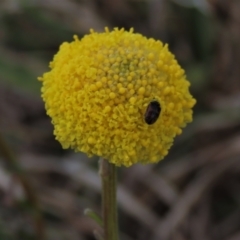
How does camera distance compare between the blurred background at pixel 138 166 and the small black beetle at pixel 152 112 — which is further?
the blurred background at pixel 138 166

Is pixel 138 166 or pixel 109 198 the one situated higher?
pixel 138 166

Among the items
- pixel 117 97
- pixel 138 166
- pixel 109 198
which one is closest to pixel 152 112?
pixel 117 97

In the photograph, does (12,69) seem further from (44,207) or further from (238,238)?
(238,238)

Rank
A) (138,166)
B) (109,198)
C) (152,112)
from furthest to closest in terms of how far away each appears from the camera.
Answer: (138,166) → (109,198) → (152,112)

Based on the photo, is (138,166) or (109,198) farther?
(138,166)

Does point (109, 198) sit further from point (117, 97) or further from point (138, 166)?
point (138, 166)

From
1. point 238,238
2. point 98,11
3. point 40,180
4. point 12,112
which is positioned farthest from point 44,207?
point 98,11

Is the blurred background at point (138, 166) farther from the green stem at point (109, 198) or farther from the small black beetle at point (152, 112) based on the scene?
the small black beetle at point (152, 112)

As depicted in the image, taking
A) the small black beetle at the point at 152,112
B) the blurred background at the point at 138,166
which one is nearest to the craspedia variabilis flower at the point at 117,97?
the small black beetle at the point at 152,112
